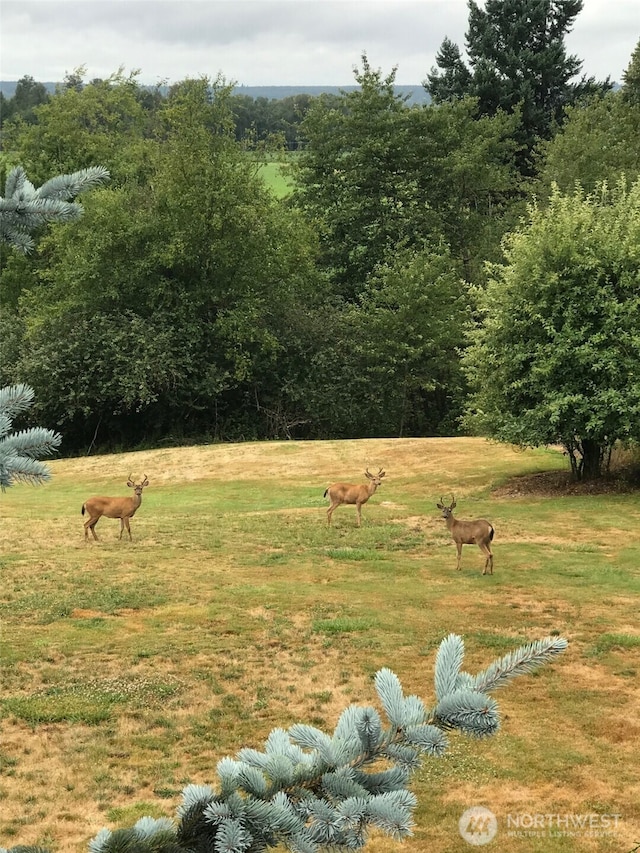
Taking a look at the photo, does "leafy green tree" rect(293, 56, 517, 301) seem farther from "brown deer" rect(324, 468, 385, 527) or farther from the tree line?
"brown deer" rect(324, 468, 385, 527)

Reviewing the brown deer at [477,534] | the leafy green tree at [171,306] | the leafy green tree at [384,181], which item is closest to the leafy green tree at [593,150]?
the leafy green tree at [384,181]

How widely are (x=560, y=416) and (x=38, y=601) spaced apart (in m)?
10.1

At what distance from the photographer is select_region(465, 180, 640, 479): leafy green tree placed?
15.3m

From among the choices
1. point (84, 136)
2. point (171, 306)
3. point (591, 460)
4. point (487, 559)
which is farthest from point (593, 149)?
point (487, 559)

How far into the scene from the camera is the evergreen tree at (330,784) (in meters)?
1.68

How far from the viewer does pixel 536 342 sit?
16109 millimetres

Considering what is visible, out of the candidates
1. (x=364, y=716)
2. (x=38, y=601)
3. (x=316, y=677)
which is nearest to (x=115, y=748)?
(x=316, y=677)

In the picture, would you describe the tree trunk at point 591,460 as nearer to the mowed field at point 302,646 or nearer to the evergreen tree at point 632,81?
Result: the mowed field at point 302,646

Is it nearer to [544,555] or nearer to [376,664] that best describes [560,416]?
[544,555]

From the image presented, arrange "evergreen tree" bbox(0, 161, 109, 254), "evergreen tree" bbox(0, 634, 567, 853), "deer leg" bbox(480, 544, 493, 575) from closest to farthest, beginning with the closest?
"evergreen tree" bbox(0, 634, 567, 853) → "evergreen tree" bbox(0, 161, 109, 254) → "deer leg" bbox(480, 544, 493, 575)

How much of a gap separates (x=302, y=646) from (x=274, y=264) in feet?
74.7

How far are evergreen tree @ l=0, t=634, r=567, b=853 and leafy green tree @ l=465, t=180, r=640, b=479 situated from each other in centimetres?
1401

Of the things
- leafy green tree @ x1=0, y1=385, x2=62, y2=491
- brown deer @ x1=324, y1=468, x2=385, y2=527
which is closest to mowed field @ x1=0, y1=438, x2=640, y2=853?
leafy green tree @ x1=0, y1=385, x2=62, y2=491

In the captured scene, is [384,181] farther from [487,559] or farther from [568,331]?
[487,559]
